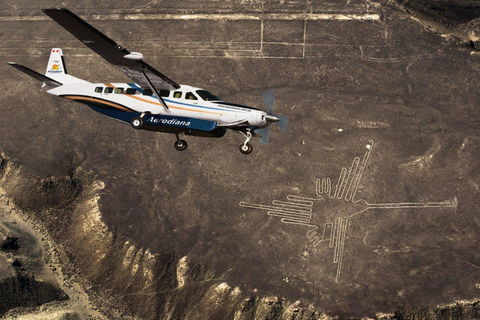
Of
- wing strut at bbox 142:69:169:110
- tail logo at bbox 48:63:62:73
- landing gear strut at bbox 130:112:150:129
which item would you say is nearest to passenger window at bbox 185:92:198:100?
wing strut at bbox 142:69:169:110

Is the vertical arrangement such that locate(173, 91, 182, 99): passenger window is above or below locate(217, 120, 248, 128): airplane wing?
above

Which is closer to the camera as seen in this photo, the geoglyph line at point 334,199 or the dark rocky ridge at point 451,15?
the geoglyph line at point 334,199

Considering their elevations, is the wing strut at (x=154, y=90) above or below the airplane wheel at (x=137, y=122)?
above

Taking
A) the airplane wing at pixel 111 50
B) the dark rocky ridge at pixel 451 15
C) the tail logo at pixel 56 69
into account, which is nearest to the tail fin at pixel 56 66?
the tail logo at pixel 56 69

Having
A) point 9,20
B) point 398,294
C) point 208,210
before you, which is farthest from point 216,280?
point 9,20

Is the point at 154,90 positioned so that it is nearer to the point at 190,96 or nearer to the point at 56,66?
the point at 190,96

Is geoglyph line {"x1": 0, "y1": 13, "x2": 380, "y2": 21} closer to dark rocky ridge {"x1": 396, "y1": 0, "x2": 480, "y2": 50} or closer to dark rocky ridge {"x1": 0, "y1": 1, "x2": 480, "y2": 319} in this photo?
dark rocky ridge {"x1": 0, "y1": 1, "x2": 480, "y2": 319}

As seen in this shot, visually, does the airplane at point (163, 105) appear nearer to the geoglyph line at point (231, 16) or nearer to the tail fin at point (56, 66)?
the tail fin at point (56, 66)

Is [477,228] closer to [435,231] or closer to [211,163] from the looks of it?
[435,231]

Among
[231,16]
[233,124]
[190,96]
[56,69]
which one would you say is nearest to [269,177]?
[233,124]
